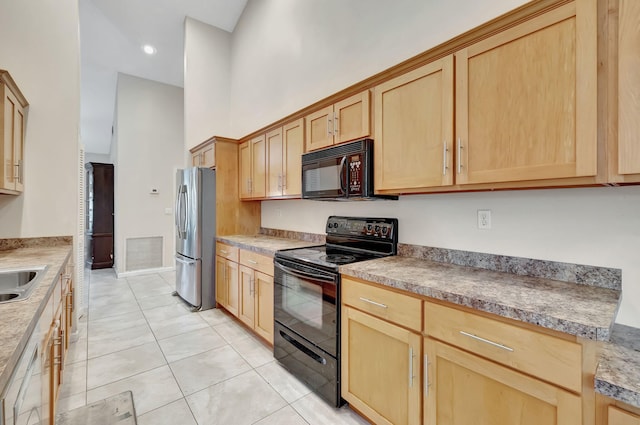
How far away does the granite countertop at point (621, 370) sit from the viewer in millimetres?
798

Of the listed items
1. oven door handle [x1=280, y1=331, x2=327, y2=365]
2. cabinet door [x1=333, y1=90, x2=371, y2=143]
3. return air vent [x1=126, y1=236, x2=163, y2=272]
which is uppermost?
cabinet door [x1=333, y1=90, x2=371, y2=143]

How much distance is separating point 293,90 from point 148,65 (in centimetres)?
330

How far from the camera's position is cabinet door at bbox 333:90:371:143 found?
6.56 feet

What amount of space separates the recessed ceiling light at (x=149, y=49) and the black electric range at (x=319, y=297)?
4.26 m

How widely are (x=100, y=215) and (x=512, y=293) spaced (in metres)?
7.08

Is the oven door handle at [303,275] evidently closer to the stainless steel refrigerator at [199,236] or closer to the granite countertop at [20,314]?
the granite countertop at [20,314]

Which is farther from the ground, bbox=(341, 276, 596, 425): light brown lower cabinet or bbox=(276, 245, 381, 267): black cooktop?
bbox=(276, 245, 381, 267): black cooktop

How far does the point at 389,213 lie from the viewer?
87.0 inches

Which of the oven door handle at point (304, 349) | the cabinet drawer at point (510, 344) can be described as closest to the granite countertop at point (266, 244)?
the oven door handle at point (304, 349)

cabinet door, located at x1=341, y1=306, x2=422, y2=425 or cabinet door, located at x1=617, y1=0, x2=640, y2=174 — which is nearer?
cabinet door, located at x1=617, y1=0, x2=640, y2=174

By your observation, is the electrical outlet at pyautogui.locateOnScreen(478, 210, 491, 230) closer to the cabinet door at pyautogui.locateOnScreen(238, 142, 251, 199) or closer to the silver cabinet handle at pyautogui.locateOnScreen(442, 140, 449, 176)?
the silver cabinet handle at pyautogui.locateOnScreen(442, 140, 449, 176)

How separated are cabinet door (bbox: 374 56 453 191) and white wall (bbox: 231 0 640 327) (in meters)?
0.32

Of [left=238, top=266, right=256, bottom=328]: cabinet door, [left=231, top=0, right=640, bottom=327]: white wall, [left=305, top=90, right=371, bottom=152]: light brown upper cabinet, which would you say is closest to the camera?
[left=231, top=0, right=640, bottom=327]: white wall

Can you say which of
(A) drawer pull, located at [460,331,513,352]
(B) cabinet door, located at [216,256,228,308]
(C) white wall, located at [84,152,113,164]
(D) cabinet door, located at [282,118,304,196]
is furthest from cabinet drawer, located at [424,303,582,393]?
(C) white wall, located at [84,152,113,164]
